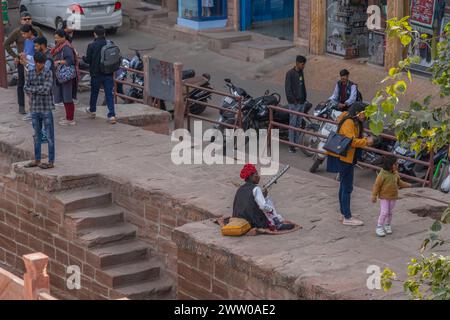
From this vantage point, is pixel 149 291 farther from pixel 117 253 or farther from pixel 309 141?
pixel 309 141

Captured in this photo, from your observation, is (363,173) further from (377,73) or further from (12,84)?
(12,84)

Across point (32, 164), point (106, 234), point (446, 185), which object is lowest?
point (106, 234)

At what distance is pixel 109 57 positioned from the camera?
16203 millimetres

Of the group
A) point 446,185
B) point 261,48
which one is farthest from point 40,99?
point 261,48

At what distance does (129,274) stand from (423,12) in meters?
10.3

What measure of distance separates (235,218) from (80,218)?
237 cm

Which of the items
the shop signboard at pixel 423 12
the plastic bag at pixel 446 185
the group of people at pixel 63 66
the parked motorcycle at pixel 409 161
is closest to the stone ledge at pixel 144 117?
the group of people at pixel 63 66

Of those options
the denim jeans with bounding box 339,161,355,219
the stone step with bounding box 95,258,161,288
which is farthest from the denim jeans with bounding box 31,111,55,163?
the denim jeans with bounding box 339,161,355,219

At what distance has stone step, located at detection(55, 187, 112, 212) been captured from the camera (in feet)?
45.1

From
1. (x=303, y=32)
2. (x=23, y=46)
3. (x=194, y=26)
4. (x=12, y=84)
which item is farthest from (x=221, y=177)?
(x=194, y=26)

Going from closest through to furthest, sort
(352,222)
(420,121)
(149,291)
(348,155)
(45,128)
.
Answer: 1. (420,121)
2. (348,155)
3. (352,222)
4. (149,291)
5. (45,128)

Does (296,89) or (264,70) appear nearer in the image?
(296,89)

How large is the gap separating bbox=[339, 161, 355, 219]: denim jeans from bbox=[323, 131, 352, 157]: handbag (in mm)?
202

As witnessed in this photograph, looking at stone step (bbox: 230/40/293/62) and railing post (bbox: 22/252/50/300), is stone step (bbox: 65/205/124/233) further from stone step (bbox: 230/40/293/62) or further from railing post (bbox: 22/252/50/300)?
stone step (bbox: 230/40/293/62)
